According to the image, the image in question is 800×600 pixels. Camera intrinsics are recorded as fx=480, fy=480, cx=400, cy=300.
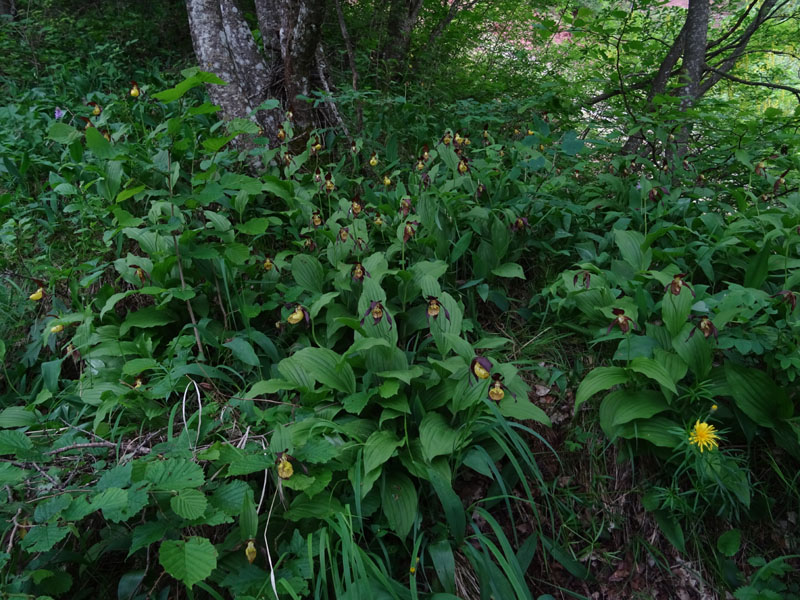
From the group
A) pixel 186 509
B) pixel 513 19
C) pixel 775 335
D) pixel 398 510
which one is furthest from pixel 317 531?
pixel 513 19

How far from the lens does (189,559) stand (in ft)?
4.02

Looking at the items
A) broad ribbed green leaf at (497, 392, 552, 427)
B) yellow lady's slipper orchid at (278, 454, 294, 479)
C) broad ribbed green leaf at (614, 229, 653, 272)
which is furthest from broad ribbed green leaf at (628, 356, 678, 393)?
yellow lady's slipper orchid at (278, 454, 294, 479)

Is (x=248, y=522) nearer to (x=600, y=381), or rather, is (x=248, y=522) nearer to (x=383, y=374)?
(x=383, y=374)

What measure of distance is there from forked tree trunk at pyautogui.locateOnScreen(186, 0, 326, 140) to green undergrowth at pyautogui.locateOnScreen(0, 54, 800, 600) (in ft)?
2.64

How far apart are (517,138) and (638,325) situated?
7.27ft

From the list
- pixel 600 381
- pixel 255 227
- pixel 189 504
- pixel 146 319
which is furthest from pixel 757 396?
pixel 146 319

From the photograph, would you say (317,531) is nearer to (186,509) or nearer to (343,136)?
(186,509)

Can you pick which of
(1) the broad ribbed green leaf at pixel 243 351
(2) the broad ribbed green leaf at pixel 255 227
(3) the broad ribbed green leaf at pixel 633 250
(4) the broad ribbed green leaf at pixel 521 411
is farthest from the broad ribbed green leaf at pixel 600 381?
(2) the broad ribbed green leaf at pixel 255 227

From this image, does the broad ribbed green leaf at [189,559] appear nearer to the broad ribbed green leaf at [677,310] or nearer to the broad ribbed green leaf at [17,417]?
the broad ribbed green leaf at [17,417]

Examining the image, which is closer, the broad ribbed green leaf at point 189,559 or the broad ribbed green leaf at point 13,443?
the broad ribbed green leaf at point 189,559

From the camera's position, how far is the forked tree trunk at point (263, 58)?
11.9ft

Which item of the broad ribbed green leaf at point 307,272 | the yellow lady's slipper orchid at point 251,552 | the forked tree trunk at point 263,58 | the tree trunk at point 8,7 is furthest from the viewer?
the tree trunk at point 8,7

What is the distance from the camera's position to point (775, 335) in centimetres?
180

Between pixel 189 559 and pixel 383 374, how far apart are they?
0.91 m
